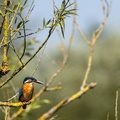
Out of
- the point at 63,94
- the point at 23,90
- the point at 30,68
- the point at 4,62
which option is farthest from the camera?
the point at 63,94

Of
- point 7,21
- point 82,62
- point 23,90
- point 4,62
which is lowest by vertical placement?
point 82,62

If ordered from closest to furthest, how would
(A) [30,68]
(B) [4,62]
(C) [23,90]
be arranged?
(B) [4,62]
(C) [23,90]
(A) [30,68]

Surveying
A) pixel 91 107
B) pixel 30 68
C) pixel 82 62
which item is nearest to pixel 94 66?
pixel 82 62

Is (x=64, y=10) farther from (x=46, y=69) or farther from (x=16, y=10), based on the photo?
(x=46, y=69)

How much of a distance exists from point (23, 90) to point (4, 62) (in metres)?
2.20

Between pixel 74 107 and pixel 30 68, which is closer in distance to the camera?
pixel 30 68

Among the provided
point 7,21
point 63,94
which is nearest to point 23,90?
point 7,21

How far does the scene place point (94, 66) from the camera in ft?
89.6

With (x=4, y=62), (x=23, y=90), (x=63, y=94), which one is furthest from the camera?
(x=63, y=94)

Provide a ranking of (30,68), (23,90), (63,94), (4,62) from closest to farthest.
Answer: (4,62) < (23,90) < (30,68) < (63,94)

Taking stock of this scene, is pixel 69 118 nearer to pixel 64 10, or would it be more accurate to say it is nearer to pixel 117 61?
pixel 117 61

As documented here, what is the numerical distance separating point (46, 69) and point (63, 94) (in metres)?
2.10

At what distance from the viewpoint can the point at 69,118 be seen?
26734 mm

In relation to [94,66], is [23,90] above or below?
above
